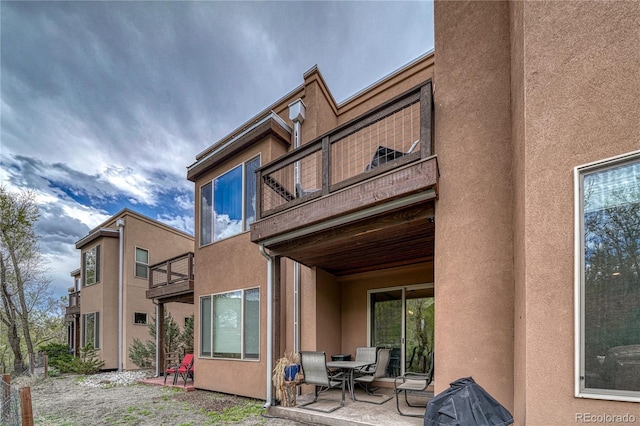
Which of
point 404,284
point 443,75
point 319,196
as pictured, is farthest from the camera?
point 404,284

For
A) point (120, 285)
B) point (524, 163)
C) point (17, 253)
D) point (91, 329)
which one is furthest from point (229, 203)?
point (17, 253)

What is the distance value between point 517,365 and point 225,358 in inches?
242

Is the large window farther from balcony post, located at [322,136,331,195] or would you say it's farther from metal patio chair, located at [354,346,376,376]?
metal patio chair, located at [354,346,376,376]

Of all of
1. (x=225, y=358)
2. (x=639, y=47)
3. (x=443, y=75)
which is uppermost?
(x=443, y=75)

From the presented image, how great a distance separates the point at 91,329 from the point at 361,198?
49.3ft

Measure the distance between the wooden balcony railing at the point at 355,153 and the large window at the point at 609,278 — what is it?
165cm

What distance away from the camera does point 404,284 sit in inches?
273

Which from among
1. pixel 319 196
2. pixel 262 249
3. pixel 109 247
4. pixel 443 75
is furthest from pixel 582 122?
pixel 109 247

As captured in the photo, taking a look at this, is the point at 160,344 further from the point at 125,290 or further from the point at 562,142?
the point at 562,142

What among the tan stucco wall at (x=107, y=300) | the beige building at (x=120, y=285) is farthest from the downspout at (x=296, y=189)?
the tan stucco wall at (x=107, y=300)

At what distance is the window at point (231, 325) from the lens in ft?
23.2

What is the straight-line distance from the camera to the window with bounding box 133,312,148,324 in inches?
536

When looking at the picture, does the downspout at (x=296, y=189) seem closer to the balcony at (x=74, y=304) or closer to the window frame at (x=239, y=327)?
the window frame at (x=239, y=327)

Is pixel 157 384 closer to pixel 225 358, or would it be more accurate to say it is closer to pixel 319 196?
pixel 225 358
